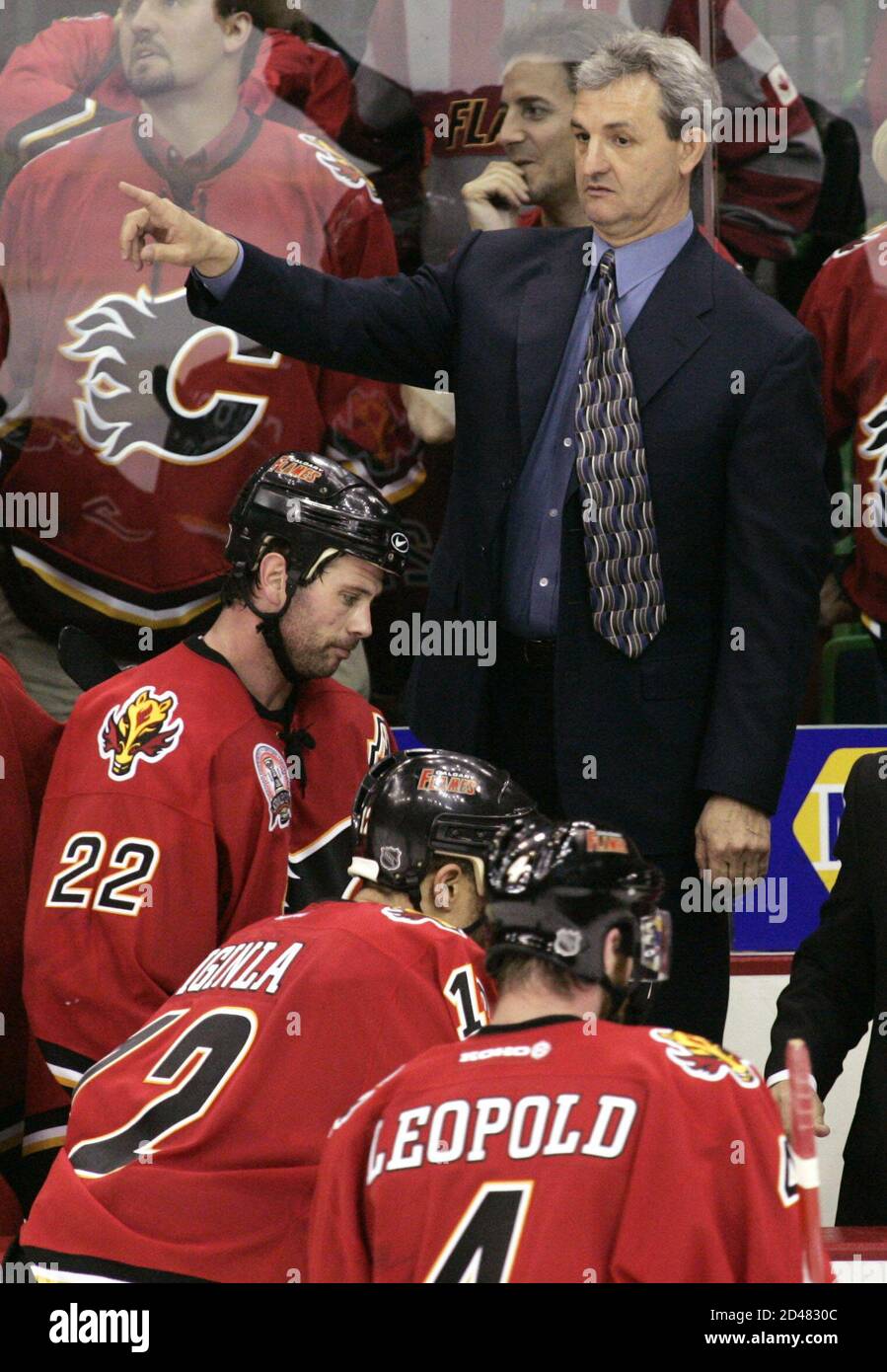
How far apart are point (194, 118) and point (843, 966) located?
2.05 m

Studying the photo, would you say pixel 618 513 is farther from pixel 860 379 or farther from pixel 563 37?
pixel 563 37

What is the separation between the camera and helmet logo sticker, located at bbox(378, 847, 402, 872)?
248 cm

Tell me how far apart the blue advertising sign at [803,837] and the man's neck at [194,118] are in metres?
1.22

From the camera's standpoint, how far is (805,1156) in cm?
167

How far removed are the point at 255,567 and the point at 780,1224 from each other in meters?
1.57

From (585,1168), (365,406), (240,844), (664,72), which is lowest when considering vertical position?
(240,844)

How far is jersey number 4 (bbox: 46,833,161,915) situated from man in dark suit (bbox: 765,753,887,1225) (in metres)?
0.92

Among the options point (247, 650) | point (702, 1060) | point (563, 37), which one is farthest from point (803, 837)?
point (702, 1060)

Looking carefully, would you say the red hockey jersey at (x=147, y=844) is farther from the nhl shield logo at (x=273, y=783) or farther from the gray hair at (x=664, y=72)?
the gray hair at (x=664, y=72)

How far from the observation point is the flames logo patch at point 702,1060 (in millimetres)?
1775

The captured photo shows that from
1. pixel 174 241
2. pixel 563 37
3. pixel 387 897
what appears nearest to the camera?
pixel 387 897

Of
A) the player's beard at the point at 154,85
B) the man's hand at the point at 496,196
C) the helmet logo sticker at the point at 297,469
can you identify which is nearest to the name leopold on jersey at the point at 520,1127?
the helmet logo sticker at the point at 297,469

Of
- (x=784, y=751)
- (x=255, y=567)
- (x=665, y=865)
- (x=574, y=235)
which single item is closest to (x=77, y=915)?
(x=255, y=567)

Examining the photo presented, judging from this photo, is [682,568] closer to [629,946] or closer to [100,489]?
[629,946]
